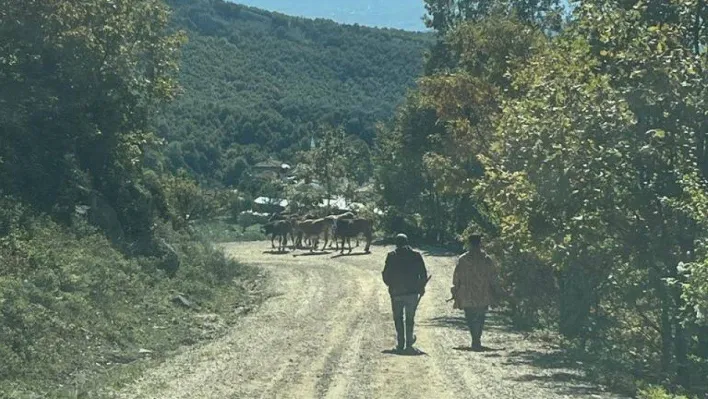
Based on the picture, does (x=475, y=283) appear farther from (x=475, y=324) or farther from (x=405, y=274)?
(x=405, y=274)

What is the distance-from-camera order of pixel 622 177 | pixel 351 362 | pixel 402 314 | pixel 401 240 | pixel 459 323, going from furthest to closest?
1. pixel 459 323
2. pixel 402 314
3. pixel 401 240
4. pixel 622 177
5. pixel 351 362

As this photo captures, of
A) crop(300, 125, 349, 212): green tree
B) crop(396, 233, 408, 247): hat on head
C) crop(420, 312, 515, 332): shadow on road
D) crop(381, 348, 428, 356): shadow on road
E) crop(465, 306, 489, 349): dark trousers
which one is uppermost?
crop(300, 125, 349, 212): green tree

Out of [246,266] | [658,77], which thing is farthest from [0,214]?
[246,266]

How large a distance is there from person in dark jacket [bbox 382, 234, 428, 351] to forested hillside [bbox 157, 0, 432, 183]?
90275 mm

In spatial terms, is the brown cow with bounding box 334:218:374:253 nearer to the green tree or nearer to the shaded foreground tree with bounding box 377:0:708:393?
the shaded foreground tree with bounding box 377:0:708:393

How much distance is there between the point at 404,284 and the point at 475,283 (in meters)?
1.41

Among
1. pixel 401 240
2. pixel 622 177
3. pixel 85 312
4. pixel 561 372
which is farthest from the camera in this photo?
pixel 85 312

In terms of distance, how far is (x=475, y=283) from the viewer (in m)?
18.6

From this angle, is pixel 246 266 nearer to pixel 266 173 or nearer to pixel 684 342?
pixel 684 342

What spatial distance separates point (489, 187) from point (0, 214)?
987 centimetres

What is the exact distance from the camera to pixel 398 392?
1389cm

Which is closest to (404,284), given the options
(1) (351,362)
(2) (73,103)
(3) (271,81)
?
(1) (351,362)

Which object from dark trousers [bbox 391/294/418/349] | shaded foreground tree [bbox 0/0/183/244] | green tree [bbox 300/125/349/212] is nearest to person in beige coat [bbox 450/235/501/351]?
dark trousers [bbox 391/294/418/349]

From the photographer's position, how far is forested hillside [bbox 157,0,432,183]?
125062mm
